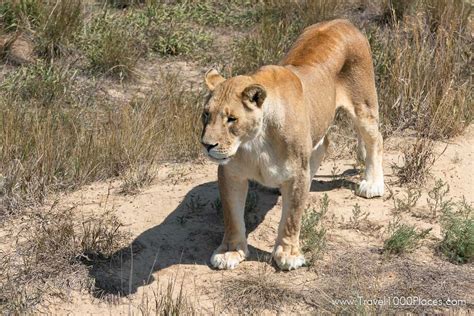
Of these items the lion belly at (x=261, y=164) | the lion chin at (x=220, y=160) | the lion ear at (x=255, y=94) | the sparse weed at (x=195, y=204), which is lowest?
the sparse weed at (x=195, y=204)

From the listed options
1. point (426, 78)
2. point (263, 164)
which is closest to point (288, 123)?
point (263, 164)

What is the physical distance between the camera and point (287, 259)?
596 cm

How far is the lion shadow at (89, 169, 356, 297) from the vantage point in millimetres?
5902

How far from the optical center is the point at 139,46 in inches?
388

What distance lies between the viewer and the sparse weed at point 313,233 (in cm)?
618

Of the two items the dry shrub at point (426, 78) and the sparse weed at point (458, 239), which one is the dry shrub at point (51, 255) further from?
the dry shrub at point (426, 78)

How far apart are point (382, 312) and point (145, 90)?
4.63 meters

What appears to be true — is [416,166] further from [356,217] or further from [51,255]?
[51,255]

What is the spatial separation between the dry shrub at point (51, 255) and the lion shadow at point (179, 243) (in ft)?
0.36

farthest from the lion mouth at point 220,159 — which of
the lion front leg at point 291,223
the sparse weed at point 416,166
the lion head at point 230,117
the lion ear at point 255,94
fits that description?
the sparse weed at point 416,166

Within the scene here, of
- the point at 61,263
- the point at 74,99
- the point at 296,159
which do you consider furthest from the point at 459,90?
the point at 61,263

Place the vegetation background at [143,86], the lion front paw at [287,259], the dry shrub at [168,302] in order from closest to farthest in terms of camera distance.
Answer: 1. the dry shrub at [168,302]
2. the lion front paw at [287,259]
3. the vegetation background at [143,86]

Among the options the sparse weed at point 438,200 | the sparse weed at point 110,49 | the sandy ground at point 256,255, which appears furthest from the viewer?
the sparse weed at point 110,49

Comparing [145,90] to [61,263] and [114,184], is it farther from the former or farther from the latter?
[61,263]
